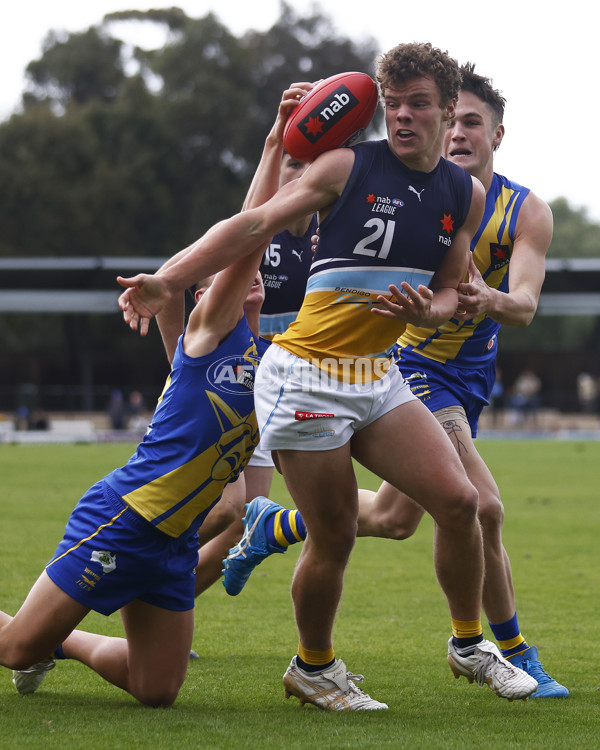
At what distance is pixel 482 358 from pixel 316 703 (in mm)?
2207

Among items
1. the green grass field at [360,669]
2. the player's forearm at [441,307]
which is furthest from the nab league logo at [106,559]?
the player's forearm at [441,307]

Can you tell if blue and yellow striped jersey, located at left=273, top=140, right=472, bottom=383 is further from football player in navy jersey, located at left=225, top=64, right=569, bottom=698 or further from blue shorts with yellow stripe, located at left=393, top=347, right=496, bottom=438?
blue shorts with yellow stripe, located at left=393, top=347, right=496, bottom=438

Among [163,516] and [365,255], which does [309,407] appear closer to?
[365,255]

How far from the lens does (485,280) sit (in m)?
5.79

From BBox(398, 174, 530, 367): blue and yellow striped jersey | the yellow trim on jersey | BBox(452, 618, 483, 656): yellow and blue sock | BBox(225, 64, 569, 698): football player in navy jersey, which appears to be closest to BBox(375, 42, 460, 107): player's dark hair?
the yellow trim on jersey

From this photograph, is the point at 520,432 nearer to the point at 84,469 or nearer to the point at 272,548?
the point at 84,469

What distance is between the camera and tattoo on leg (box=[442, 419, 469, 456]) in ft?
17.8

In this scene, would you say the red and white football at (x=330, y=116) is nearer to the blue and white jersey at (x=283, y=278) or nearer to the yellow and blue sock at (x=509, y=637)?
the blue and white jersey at (x=283, y=278)

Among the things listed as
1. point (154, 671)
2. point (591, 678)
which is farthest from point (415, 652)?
point (154, 671)

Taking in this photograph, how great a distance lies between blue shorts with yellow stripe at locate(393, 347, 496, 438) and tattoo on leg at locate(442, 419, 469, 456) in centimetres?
12

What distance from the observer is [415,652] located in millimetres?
6145

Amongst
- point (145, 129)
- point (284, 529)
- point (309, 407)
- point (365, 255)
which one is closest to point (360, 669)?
point (284, 529)

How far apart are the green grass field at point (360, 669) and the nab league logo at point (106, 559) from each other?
2.12 ft

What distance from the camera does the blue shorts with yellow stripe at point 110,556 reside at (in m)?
4.58
